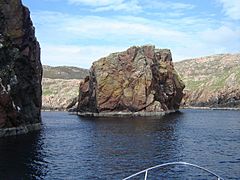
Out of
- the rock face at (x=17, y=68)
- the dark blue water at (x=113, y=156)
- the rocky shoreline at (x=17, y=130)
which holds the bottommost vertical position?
the dark blue water at (x=113, y=156)

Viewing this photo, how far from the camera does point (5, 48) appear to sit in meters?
97.8

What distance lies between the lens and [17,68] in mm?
103438

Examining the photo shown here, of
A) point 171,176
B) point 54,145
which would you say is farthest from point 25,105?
point 171,176

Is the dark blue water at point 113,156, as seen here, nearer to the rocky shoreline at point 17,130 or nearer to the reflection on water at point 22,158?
the reflection on water at point 22,158

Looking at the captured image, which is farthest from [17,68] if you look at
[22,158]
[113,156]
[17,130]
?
[113,156]

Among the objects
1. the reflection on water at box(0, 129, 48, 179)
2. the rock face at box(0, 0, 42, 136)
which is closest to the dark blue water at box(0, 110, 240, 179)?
the reflection on water at box(0, 129, 48, 179)

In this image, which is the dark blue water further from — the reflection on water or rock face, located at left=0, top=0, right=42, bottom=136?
rock face, located at left=0, top=0, right=42, bottom=136

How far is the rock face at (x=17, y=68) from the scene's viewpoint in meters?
93.1

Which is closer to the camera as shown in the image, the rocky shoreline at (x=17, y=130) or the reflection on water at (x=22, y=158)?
the reflection on water at (x=22, y=158)

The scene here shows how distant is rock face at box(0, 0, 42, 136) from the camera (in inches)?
3667

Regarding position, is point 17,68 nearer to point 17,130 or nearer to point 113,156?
point 17,130

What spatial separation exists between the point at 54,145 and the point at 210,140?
37039 millimetres

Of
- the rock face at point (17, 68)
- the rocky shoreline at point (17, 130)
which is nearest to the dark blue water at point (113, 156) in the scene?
the rocky shoreline at point (17, 130)

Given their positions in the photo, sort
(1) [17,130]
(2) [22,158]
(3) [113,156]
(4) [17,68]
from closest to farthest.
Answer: (2) [22,158] → (3) [113,156] → (1) [17,130] → (4) [17,68]
